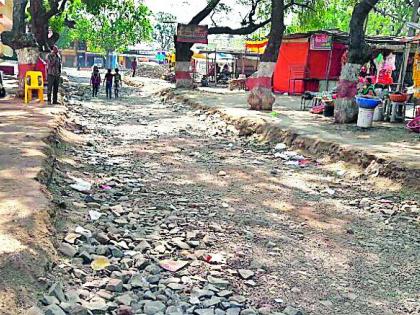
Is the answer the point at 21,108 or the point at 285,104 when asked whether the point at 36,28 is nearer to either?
the point at 21,108

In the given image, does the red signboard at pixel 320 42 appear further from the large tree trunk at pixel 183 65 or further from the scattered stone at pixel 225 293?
the scattered stone at pixel 225 293

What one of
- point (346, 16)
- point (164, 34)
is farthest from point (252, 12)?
point (164, 34)

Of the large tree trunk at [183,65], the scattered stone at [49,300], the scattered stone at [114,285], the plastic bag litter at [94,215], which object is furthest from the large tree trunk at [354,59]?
the large tree trunk at [183,65]

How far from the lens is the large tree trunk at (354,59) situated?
12344mm

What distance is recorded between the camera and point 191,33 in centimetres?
2292

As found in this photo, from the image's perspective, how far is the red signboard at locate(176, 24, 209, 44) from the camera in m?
22.9

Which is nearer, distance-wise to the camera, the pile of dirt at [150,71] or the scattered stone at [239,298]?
the scattered stone at [239,298]

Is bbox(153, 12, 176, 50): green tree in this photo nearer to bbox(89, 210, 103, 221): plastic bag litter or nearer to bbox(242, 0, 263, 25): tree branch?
bbox(242, 0, 263, 25): tree branch

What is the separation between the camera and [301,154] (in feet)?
34.3

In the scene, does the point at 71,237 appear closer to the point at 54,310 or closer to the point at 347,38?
the point at 54,310

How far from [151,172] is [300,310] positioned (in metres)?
4.88

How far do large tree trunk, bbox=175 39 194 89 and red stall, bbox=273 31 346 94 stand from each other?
15.4ft

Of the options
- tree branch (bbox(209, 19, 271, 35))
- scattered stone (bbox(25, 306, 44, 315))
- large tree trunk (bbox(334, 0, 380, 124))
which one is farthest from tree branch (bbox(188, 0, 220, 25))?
scattered stone (bbox(25, 306, 44, 315))

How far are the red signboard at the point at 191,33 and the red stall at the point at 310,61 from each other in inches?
160
